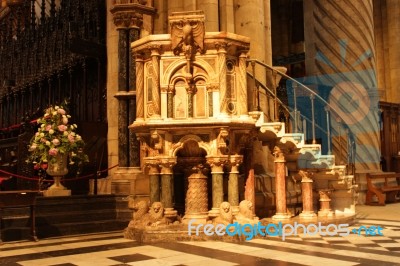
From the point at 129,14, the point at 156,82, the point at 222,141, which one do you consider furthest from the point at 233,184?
the point at 129,14

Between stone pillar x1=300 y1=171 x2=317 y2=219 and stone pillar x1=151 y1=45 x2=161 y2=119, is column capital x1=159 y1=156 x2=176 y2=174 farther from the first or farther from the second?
stone pillar x1=300 y1=171 x2=317 y2=219

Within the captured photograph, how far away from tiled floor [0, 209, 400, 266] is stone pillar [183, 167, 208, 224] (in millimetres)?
894

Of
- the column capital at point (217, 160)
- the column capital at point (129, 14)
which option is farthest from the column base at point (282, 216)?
the column capital at point (129, 14)

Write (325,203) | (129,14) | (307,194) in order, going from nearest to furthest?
(307,194)
(325,203)
(129,14)

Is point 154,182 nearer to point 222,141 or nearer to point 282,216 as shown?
point 222,141

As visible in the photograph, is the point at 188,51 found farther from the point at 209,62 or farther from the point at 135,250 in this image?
the point at 135,250

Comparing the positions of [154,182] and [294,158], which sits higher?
[294,158]

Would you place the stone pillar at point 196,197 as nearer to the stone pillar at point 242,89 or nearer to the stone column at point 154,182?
the stone column at point 154,182

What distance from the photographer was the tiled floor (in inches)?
185

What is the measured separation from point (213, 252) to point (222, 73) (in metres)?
2.42

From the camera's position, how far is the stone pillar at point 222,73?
6.38 m

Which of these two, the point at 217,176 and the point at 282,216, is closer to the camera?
the point at 217,176

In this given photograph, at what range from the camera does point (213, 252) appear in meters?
5.25

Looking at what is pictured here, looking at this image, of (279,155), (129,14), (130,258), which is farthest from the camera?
(129,14)
